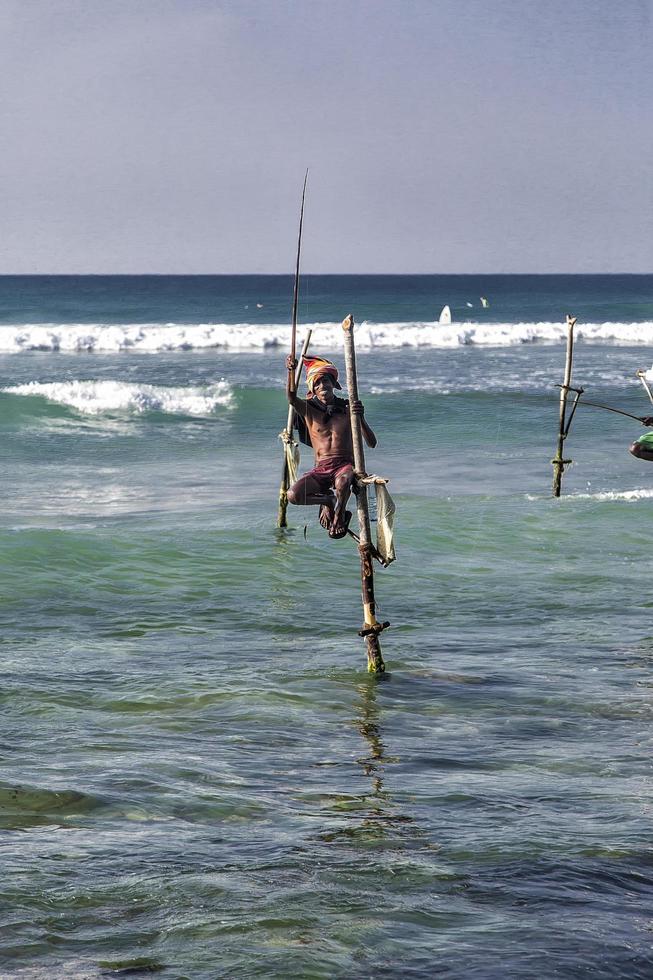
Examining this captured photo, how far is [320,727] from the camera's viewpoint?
9523mm

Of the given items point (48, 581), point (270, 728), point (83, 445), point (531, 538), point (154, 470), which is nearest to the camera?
point (270, 728)

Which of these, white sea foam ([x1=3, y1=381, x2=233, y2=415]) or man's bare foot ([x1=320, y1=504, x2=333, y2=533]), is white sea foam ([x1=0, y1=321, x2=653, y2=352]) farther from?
man's bare foot ([x1=320, y1=504, x2=333, y2=533])

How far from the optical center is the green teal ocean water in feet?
19.9

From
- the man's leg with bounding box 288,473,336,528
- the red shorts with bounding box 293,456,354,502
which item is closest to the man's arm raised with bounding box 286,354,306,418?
the red shorts with bounding box 293,456,354,502

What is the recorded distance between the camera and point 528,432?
3016 cm

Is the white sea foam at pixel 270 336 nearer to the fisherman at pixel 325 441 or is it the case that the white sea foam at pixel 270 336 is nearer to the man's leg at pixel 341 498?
the fisherman at pixel 325 441

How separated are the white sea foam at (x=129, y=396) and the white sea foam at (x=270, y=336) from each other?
52.7 feet

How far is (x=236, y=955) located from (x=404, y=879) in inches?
45.3

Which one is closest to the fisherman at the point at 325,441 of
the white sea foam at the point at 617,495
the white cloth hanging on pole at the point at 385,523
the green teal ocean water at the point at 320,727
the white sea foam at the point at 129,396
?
the white cloth hanging on pole at the point at 385,523

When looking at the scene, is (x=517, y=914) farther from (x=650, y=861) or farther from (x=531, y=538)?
(x=531, y=538)

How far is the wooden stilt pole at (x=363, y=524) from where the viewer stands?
31.7 feet

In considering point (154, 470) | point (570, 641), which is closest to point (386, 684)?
point (570, 641)

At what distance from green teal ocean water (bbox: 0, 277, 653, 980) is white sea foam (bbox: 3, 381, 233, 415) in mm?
8288

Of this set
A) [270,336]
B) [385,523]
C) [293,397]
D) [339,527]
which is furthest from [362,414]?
[270,336]
